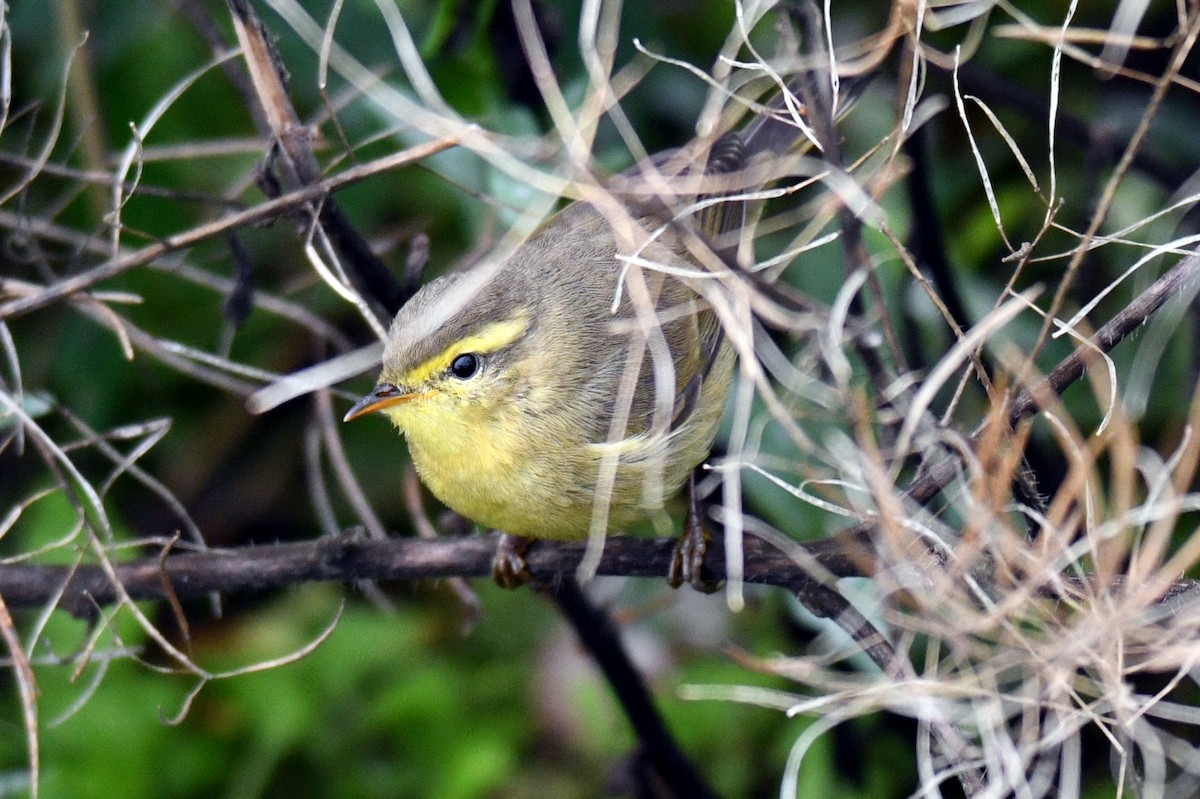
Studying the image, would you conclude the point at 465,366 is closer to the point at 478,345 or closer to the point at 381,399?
the point at 478,345

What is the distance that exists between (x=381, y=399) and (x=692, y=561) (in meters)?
0.79

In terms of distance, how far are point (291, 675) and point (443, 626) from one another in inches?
29.4

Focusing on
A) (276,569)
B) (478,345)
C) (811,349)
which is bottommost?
(276,569)

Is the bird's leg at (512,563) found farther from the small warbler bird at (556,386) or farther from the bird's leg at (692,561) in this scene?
the bird's leg at (692,561)

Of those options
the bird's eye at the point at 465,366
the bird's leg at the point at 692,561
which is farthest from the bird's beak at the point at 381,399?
the bird's leg at the point at 692,561

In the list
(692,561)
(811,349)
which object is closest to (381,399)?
(692,561)

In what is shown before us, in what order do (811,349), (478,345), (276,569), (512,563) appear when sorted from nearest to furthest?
(811,349) → (276,569) → (478,345) → (512,563)

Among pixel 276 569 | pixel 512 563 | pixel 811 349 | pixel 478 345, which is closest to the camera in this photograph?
pixel 811 349

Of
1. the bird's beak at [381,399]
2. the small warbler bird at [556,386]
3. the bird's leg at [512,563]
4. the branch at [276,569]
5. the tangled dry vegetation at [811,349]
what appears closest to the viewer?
the tangled dry vegetation at [811,349]

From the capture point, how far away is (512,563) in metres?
3.00

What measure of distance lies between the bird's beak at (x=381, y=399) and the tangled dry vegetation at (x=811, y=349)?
21 centimetres

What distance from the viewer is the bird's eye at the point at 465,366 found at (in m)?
2.88

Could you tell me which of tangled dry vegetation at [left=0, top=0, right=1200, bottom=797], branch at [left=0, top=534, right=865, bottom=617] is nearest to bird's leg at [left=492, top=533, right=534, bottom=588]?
tangled dry vegetation at [left=0, top=0, right=1200, bottom=797]

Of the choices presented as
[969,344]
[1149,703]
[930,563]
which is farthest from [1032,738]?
[969,344]
